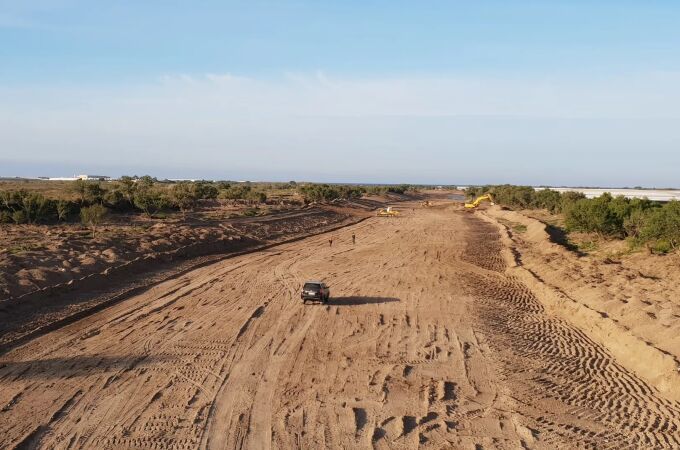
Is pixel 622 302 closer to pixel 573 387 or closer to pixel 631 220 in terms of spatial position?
pixel 573 387

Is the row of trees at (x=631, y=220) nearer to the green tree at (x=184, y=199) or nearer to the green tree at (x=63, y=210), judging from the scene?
the green tree at (x=184, y=199)

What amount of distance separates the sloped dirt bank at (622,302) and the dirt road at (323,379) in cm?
65

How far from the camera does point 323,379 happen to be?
15.6m

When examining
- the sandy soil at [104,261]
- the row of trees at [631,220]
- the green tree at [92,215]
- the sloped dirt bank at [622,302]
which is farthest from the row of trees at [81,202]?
the row of trees at [631,220]

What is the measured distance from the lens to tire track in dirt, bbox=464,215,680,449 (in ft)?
41.9

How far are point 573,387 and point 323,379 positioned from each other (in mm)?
7319

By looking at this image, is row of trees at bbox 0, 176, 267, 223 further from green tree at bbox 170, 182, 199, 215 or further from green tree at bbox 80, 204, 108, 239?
green tree at bbox 80, 204, 108, 239

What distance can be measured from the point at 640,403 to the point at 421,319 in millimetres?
9420

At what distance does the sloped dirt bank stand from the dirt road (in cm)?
65

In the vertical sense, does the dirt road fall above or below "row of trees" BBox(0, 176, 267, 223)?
below

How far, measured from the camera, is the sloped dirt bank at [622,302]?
55.0 feet

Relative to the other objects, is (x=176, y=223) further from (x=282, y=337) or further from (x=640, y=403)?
(x=640, y=403)

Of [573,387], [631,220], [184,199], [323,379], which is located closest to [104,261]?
[323,379]

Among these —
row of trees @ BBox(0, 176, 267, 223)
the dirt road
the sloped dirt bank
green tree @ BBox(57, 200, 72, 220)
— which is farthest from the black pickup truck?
green tree @ BBox(57, 200, 72, 220)
